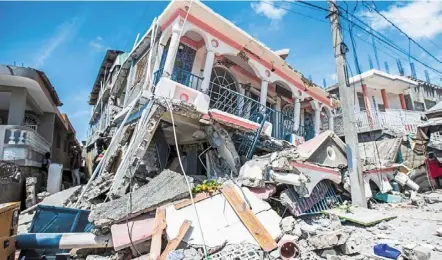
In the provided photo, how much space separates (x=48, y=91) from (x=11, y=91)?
5.29 ft

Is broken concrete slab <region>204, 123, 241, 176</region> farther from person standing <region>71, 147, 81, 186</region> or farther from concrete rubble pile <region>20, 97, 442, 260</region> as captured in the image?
person standing <region>71, 147, 81, 186</region>

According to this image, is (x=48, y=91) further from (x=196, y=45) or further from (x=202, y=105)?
(x=202, y=105)

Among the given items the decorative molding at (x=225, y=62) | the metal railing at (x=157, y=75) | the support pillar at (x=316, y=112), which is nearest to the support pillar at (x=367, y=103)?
the support pillar at (x=316, y=112)

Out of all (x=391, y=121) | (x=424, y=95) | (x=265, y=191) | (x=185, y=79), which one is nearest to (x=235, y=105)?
(x=185, y=79)

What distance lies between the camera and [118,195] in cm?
527

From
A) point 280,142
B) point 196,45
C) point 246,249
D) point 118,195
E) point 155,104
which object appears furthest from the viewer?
point 280,142

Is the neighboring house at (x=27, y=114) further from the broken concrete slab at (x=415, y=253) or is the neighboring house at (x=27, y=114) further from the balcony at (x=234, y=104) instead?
the broken concrete slab at (x=415, y=253)

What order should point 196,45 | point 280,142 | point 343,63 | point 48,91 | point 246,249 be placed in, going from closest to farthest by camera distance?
1. point 246,249
2. point 343,63
3. point 196,45
4. point 280,142
5. point 48,91

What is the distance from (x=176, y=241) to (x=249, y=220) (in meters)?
1.33

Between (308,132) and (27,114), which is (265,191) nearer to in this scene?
(308,132)

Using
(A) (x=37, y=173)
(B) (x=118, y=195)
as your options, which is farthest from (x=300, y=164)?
(A) (x=37, y=173)

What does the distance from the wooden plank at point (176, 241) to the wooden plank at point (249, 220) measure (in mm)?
957

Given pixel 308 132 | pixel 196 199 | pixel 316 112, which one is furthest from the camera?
pixel 308 132

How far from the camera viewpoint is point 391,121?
1565 centimetres
